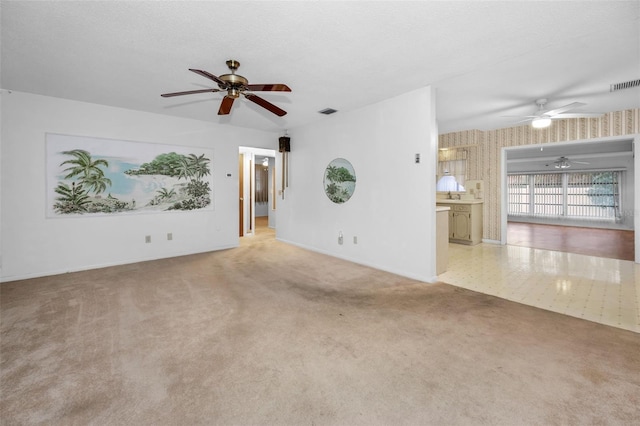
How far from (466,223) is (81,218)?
734cm

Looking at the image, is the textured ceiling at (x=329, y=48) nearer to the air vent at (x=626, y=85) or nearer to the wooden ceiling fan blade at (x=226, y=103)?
the air vent at (x=626, y=85)

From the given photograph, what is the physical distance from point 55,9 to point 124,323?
2675 millimetres

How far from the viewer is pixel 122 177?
480 centimetres

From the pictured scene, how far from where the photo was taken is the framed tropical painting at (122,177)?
14.1 ft

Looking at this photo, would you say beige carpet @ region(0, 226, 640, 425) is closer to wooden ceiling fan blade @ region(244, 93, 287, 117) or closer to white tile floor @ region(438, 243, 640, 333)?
white tile floor @ region(438, 243, 640, 333)

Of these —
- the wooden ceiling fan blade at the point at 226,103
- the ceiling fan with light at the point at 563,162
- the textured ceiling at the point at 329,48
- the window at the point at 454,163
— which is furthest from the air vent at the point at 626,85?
the ceiling fan with light at the point at 563,162

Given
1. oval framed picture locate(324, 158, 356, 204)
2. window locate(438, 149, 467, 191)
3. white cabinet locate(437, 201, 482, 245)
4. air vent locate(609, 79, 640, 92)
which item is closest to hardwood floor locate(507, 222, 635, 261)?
white cabinet locate(437, 201, 482, 245)

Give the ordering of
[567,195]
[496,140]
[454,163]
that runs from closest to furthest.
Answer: [496,140], [454,163], [567,195]

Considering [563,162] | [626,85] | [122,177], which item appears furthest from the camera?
[563,162]

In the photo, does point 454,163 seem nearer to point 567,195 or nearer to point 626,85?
point 626,85

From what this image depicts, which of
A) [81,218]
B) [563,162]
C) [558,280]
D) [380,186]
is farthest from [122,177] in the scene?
[563,162]

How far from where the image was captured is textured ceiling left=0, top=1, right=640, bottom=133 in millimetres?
2232


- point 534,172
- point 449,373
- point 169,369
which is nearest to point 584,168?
point 534,172

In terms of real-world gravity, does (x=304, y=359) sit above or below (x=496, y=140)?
below
